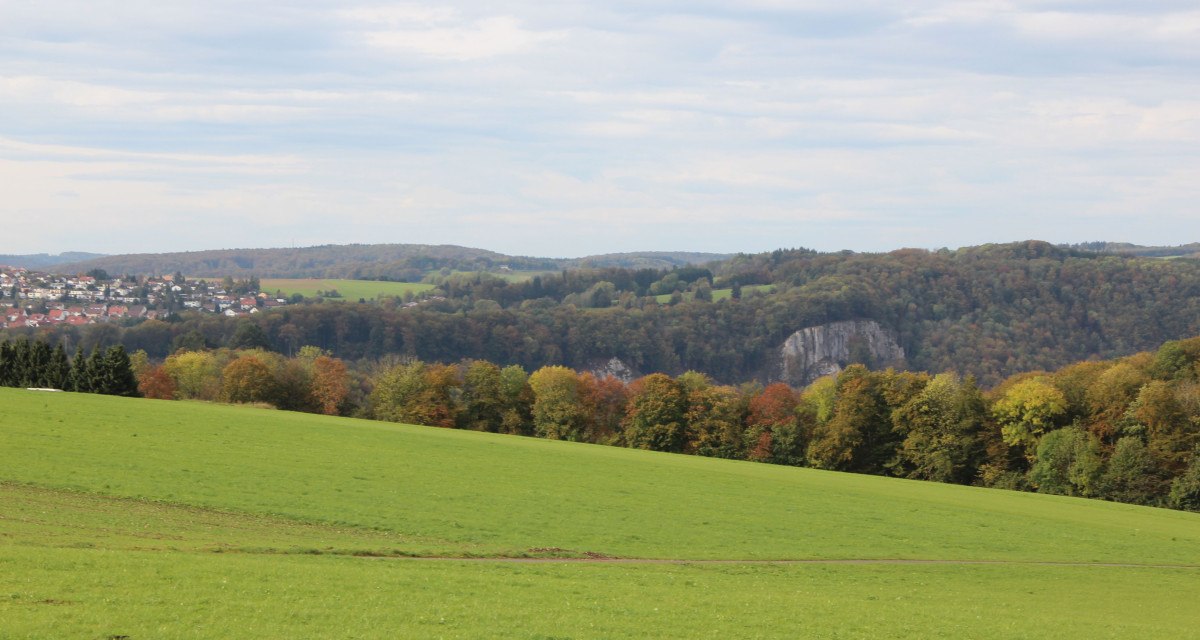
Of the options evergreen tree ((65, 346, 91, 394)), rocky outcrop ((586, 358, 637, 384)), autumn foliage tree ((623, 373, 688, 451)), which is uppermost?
evergreen tree ((65, 346, 91, 394))

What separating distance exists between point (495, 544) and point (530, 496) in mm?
11670

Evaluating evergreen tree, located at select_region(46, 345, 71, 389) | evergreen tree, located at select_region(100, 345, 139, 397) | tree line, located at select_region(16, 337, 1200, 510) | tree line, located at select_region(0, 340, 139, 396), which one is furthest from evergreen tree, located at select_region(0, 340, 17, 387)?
evergreen tree, located at select_region(100, 345, 139, 397)

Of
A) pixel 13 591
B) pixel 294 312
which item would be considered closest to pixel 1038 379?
pixel 13 591

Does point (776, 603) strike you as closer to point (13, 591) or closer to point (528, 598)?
point (528, 598)

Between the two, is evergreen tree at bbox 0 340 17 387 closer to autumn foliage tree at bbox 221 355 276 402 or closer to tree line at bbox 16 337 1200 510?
tree line at bbox 16 337 1200 510

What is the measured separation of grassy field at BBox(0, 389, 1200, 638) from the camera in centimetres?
2097

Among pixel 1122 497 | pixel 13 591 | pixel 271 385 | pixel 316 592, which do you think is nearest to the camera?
pixel 13 591

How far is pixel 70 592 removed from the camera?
19.7 meters

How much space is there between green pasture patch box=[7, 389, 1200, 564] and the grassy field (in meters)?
0.21

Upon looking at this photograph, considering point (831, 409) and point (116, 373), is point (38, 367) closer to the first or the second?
point (116, 373)

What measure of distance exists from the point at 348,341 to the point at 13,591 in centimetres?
15440

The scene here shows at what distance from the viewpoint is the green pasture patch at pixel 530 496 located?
3675 cm

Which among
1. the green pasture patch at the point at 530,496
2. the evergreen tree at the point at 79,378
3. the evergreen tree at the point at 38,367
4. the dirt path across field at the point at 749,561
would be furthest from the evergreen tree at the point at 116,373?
the dirt path across field at the point at 749,561

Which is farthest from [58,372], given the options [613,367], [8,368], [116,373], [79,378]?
[613,367]
